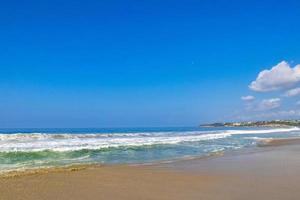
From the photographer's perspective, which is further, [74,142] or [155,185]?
[74,142]

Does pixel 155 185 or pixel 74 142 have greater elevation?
pixel 74 142

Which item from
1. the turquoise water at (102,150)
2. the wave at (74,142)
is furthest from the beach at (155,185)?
the wave at (74,142)

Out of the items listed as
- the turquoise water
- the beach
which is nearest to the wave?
the turquoise water

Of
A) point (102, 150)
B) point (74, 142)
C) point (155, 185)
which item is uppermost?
point (74, 142)

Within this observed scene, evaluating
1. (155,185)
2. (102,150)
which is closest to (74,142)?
(102,150)

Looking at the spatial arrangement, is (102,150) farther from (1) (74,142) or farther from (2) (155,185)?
(2) (155,185)

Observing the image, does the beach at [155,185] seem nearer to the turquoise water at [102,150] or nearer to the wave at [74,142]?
the turquoise water at [102,150]

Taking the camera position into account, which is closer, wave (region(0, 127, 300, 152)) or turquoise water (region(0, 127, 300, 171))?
turquoise water (region(0, 127, 300, 171))

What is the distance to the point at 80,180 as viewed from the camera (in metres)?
10.5

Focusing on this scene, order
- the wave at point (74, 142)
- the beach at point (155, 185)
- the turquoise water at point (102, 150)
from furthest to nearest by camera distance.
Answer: the wave at point (74, 142), the turquoise water at point (102, 150), the beach at point (155, 185)

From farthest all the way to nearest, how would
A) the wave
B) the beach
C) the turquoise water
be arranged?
the wave, the turquoise water, the beach

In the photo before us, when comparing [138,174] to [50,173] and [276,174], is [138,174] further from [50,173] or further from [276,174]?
[276,174]

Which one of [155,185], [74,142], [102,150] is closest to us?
[155,185]

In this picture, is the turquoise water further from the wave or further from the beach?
the beach
